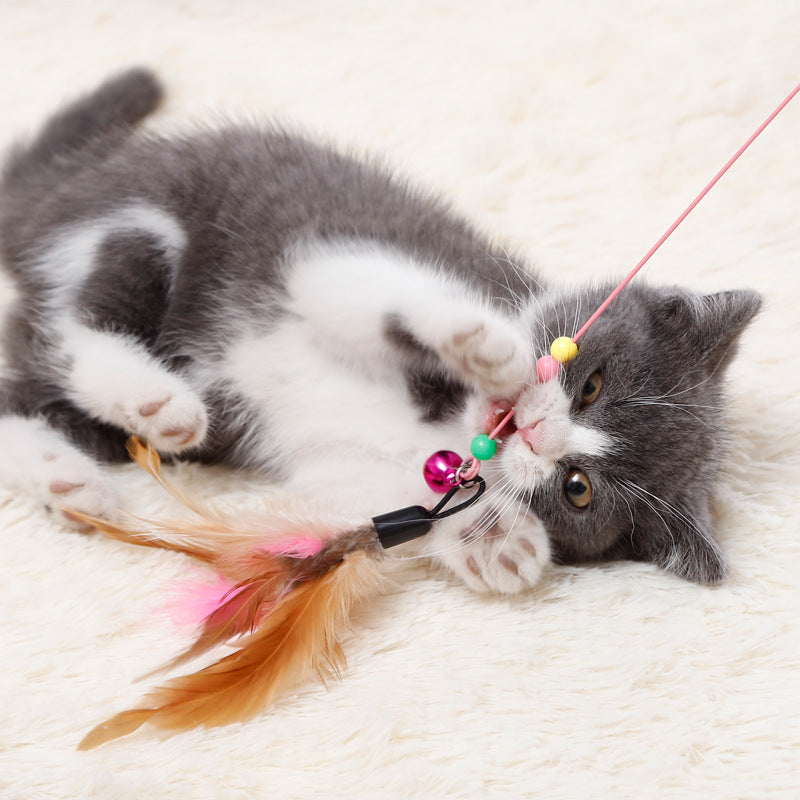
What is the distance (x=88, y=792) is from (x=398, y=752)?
306 millimetres

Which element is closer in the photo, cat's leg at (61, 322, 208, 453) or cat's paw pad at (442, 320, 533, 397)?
cat's paw pad at (442, 320, 533, 397)

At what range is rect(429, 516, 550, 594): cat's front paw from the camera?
1124mm

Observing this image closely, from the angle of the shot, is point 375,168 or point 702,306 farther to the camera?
point 375,168

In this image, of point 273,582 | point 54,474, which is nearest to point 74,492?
point 54,474

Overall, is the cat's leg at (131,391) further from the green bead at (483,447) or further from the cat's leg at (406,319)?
the green bead at (483,447)

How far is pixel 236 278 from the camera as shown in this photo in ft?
4.70

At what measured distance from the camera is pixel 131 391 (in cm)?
129

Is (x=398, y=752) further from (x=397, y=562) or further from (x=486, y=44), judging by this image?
(x=486, y=44)

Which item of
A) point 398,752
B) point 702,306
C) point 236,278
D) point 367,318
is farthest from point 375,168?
point 398,752

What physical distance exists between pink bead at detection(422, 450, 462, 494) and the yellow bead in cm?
19

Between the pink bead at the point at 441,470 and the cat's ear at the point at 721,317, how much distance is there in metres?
0.39

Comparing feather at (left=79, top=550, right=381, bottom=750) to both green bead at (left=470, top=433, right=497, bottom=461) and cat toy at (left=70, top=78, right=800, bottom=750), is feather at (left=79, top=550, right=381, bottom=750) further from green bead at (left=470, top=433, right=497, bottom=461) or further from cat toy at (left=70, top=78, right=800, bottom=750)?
green bead at (left=470, top=433, right=497, bottom=461)

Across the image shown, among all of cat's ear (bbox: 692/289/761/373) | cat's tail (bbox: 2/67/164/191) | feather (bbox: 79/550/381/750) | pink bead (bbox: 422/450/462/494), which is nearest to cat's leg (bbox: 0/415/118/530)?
feather (bbox: 79/550/381/750)

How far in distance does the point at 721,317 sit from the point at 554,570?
418 millimetres
